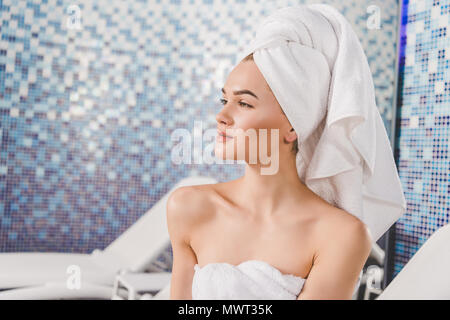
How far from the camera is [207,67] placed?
10.9ft

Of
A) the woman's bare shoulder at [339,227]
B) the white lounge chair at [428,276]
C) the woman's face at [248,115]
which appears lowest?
the white lounge chair at [428,276]

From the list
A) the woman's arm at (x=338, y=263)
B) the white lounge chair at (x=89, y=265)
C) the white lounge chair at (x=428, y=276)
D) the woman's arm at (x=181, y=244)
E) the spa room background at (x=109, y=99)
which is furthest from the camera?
the spa room background at (x=109, y=99)

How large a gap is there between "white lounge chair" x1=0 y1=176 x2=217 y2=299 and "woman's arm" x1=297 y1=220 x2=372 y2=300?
1.38 meters

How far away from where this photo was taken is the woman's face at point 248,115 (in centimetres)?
112

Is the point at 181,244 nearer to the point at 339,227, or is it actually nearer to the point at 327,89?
the point at 339,227

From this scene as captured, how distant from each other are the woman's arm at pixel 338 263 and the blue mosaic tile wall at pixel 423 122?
138 centimetres

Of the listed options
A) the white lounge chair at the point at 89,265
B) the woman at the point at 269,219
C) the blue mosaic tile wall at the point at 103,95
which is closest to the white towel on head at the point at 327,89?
the woman at the point at 269,219

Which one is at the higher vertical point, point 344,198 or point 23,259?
point 344,198

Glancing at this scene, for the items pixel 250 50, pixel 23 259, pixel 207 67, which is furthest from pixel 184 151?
pixel 250 50

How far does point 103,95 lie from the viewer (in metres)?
3.12

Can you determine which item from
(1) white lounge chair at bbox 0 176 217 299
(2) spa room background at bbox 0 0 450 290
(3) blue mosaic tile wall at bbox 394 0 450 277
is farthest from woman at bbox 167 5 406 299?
(2) spa room background at bbox 0 0 450 290

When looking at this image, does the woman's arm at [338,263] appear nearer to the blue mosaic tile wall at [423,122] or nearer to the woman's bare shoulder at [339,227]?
the woman's bare shoulder at [339,227]

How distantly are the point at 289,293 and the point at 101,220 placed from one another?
2.24 metres
